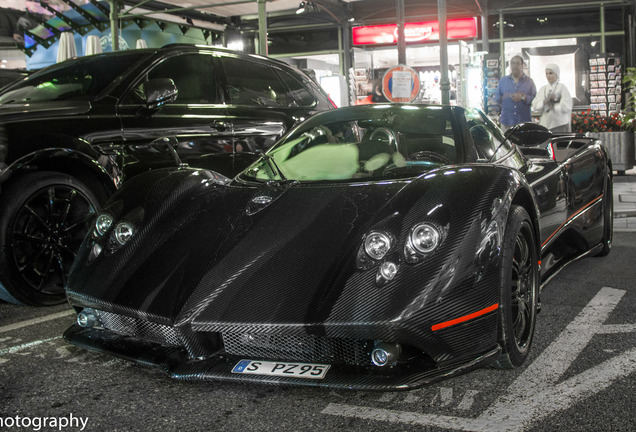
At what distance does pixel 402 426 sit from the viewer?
2537 mm

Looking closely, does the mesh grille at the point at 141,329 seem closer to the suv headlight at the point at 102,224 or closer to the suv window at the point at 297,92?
the suv headlight at the point at 102,224

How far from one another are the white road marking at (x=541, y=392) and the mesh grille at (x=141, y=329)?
0.67m

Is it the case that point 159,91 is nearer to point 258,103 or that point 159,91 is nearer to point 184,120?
point 184,120

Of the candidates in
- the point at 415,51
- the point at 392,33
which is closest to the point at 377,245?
the point at 392,33

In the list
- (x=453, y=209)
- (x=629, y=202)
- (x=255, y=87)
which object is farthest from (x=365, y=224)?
(x=629, y=202)

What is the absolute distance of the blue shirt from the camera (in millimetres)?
10938

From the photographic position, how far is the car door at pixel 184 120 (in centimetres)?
510

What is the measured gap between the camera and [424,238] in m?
2.71

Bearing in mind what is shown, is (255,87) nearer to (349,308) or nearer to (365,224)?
(365,224)

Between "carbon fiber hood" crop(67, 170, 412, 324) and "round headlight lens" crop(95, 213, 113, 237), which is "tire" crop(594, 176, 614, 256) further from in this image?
"round headlight lens" crop(95, 213, 113, 237)

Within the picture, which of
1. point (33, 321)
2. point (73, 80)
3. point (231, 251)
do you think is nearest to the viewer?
point (231, 251)

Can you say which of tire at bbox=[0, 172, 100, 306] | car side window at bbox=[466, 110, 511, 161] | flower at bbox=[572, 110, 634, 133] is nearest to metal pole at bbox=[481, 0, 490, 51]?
flower at bbox=[572, 110, 634, 133]

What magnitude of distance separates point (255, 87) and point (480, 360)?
4065 mm

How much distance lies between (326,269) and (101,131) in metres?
2.75
